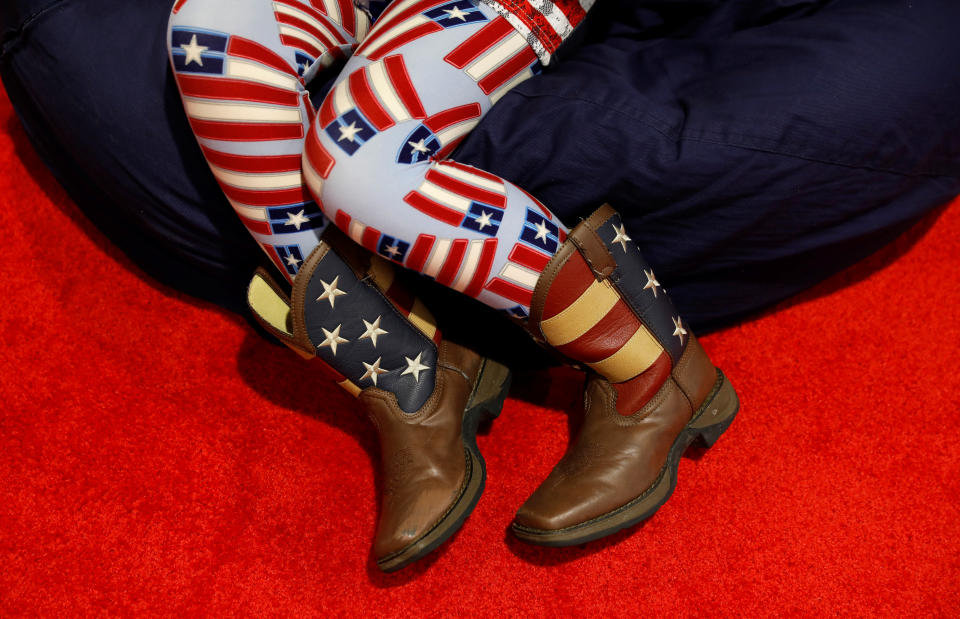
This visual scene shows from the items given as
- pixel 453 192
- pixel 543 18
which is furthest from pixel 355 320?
pixel 543 18

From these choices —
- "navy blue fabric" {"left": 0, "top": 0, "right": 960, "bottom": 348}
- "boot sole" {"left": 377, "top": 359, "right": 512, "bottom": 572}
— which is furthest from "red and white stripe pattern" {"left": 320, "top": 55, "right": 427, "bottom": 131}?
"boot sole" {"left": 377, "top": 359, "right": 512, "bottom": 572}

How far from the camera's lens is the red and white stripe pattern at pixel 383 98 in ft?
2.35

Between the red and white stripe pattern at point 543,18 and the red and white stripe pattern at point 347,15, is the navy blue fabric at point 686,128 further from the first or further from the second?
the red and white stripe pattern at point 347,15

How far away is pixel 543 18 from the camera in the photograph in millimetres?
782

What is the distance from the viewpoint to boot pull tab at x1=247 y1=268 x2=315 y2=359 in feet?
2.60

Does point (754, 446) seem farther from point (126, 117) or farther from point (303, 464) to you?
point (126, 117)

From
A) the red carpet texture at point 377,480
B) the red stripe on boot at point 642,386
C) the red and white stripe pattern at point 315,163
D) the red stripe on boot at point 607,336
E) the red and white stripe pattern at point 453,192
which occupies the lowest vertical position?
the red carpet texture at point 377,480

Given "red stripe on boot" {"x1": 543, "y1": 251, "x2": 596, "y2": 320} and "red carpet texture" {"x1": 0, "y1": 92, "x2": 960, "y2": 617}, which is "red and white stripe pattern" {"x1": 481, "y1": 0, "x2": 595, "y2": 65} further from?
"red carpet texture" {"x1": 0, "y1": 92, "x2": 960, "y2": 617}

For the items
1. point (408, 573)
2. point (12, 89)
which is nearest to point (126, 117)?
point (12, 89)

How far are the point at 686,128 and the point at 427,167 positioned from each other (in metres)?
0.30

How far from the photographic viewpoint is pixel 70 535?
90 cm

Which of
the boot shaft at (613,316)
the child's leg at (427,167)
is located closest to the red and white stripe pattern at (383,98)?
the child's leg at (427,167)

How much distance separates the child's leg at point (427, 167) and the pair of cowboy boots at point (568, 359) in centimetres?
5

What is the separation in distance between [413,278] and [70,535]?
55cm
